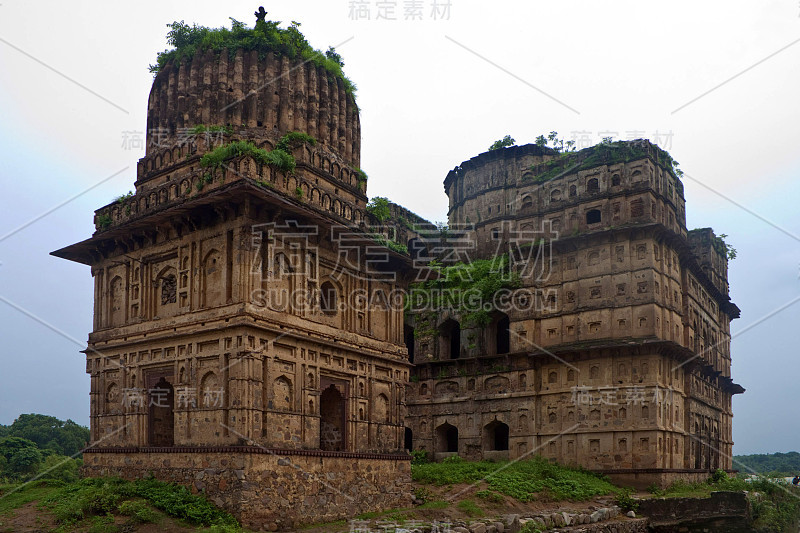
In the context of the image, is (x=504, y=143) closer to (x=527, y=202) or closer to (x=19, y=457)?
(x=527, y=202)

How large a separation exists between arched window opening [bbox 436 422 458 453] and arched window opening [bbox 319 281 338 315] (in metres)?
15.7

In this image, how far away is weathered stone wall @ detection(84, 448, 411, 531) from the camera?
15.9 metres

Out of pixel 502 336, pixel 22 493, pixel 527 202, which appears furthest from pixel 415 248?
pixel 22 493

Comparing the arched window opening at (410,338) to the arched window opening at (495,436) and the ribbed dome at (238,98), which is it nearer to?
the arched window opening at (495,436)

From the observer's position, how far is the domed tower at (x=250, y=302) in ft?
55.4

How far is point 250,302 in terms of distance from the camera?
17.1 m

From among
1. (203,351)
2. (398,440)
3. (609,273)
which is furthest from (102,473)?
(609,273)

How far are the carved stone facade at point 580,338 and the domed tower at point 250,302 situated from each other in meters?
11.7

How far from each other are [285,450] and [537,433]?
57.1ft

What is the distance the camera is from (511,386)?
32.6 meters

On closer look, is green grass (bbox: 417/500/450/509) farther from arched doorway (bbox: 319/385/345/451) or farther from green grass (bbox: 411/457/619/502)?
green grass (bbox: 411/457/619/502)

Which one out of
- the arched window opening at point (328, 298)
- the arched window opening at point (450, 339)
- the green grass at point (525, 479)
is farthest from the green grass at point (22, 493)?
the arched window opening at point (450, 339)

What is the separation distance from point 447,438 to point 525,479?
372 inches

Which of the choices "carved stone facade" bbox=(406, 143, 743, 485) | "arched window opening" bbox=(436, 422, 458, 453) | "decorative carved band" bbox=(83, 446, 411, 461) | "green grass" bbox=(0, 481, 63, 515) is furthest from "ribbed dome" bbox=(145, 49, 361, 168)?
"arched window opening" bbox=(436, 422, 458, 453)
